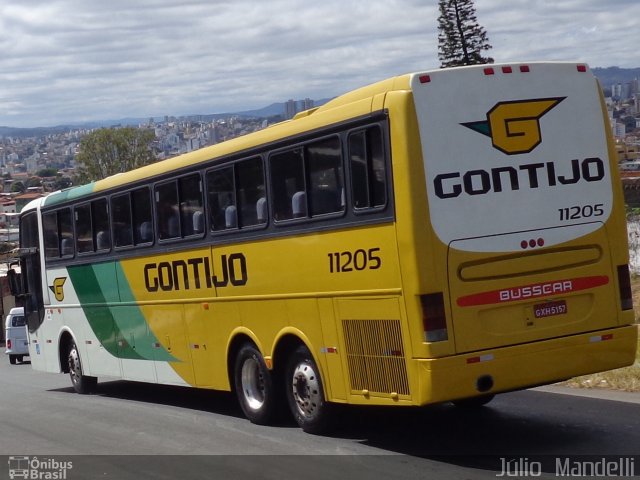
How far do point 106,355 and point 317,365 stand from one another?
7.08 meters

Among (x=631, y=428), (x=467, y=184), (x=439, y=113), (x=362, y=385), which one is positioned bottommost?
(x=631, y=428)

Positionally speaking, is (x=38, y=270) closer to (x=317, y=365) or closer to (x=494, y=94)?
(x=317, y=365)

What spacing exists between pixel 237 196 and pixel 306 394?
2474mm

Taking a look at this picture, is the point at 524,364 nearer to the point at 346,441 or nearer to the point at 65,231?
the point at 346,441

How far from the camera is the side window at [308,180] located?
415 inches

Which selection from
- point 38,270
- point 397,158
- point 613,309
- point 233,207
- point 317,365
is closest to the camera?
point 397,158

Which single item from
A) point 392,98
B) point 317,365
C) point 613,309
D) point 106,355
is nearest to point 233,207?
point 317,365

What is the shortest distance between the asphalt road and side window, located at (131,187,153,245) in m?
2.38

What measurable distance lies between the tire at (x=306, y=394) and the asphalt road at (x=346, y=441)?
15 centimetres

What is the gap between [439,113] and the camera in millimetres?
9672

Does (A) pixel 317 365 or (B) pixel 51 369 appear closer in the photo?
(A) pixel 317 365

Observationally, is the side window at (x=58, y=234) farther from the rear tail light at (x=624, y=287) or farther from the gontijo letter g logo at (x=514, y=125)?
the rear tail light at (x=624, y=287)

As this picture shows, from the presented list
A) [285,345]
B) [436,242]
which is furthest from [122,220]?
[436,242]

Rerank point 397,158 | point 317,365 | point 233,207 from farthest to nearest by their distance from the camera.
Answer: point 233,207 → point 317,365 → point 397,158
